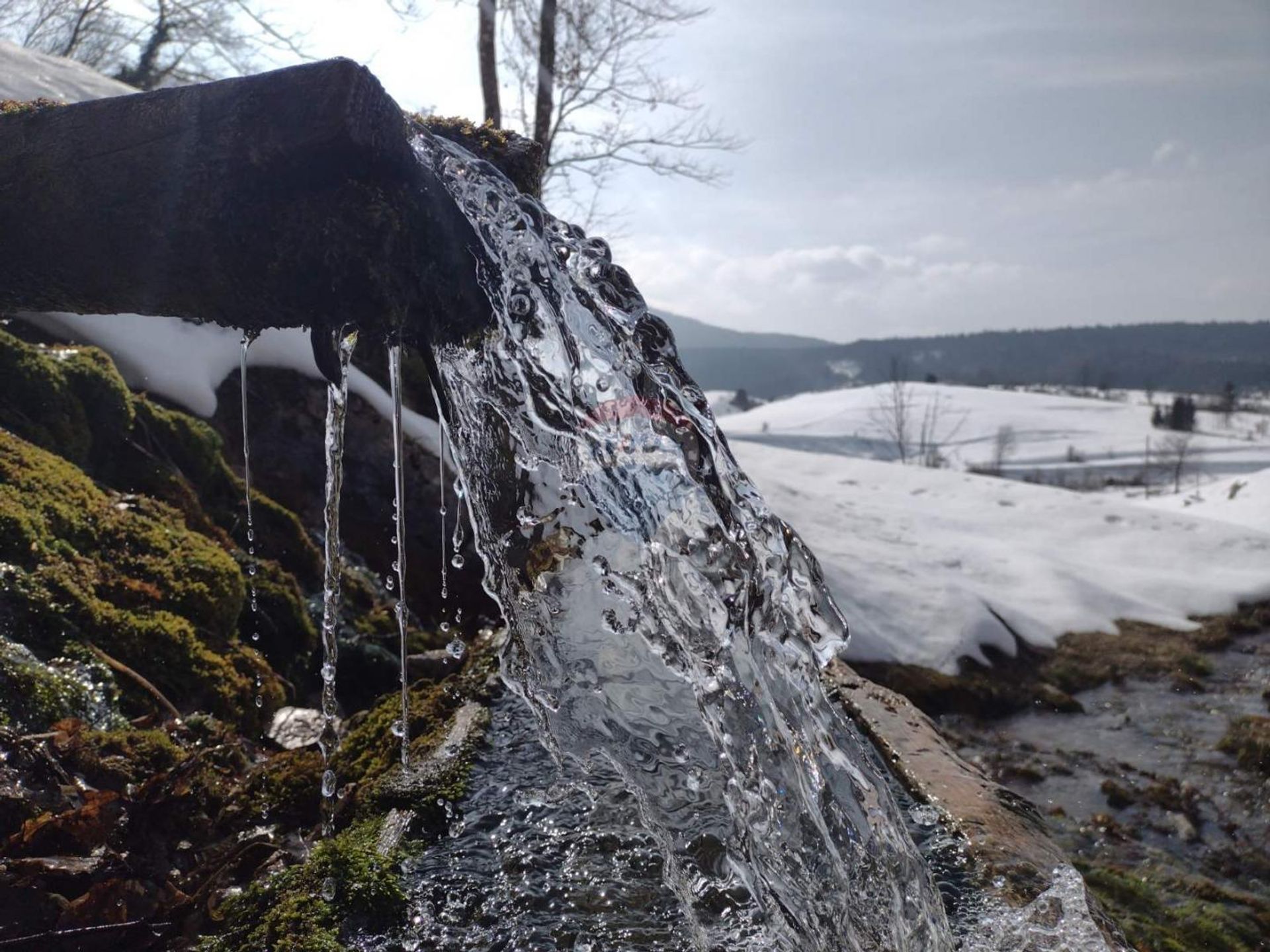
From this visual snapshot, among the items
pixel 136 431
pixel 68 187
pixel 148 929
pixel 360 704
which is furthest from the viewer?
pixel 136 431

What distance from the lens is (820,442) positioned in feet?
229

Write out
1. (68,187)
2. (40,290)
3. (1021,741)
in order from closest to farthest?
(68,187), (40,290), (1021,741)

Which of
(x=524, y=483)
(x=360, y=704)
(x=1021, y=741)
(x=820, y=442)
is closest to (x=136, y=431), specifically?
(x=360, y=704)

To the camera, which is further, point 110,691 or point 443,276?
point 110,691

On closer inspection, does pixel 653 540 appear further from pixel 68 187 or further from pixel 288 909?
pixel 68 187

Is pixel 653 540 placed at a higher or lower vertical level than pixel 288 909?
higher

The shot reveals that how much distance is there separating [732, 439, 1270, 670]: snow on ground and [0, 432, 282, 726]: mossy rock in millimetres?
4828

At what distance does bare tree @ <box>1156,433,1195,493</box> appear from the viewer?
52013 millimetres

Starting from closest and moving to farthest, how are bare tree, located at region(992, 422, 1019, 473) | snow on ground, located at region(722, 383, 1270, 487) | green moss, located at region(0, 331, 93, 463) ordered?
green moss, located at region(0, 331, 93, 463)
bare tree, located at region(992, 422, 1019, 473)
snow on ground, located at region(722, 383, 1270, 487)

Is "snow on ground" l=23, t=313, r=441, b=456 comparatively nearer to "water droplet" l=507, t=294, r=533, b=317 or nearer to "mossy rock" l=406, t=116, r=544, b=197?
"mossy rock" l=406, t=116, r=544, b=197

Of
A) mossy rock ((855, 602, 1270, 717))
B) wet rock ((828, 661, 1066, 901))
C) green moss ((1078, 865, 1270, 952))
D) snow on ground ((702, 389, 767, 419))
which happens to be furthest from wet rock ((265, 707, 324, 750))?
snow on ground ((702, 389, 767, 419))

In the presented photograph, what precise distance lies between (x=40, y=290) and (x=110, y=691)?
4.87 ft

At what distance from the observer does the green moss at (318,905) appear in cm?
158

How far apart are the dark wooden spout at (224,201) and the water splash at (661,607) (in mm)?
372
